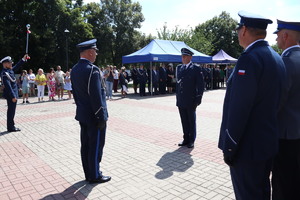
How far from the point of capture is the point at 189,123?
18.2 feet

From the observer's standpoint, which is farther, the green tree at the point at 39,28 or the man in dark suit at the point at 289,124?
the green tree at the point at 39,28

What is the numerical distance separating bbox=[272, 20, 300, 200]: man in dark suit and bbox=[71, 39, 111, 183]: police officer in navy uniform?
2.29 meters

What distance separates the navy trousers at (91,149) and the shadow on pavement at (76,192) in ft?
0.48

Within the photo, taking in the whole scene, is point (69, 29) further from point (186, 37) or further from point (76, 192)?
point (76, 192)

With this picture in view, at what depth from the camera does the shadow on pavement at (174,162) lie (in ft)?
13.9

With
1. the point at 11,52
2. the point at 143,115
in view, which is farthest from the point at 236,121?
the point at 11,52

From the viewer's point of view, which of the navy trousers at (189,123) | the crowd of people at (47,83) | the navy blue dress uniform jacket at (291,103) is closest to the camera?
the navy blue dress uniform jacket at (291,103)

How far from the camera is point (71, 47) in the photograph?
3319 centimetres

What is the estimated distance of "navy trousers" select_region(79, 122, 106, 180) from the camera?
379 cm

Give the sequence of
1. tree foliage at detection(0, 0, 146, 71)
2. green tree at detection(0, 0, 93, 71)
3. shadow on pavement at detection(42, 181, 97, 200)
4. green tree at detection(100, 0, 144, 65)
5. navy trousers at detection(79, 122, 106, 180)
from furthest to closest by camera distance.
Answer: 1. green tree at detection(100, 0, 144, 65)
2. tree foliage at detection(0, 0, 146, 71)
3. green tree at detection(0, 0, 93, 71)
4. navy trousers at detection(79, 122, 106, 180)
5. shadow on pavement at detection(42, 181, 97, 200)

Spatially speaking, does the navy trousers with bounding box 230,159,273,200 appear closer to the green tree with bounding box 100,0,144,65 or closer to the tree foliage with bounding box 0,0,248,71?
the tree foliage with bounding box 0,0,248,71

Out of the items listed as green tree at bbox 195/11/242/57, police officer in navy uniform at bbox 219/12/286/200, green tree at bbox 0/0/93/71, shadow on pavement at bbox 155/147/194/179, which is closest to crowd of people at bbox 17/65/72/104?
green tree at bbox 0/0/93/71

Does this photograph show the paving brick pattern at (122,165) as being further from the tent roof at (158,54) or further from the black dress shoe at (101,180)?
the tent roof at (158,54)

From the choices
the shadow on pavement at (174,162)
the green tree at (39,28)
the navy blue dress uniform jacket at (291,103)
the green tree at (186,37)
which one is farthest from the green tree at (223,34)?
the navy blue dress uniform jacket at (291,103)
